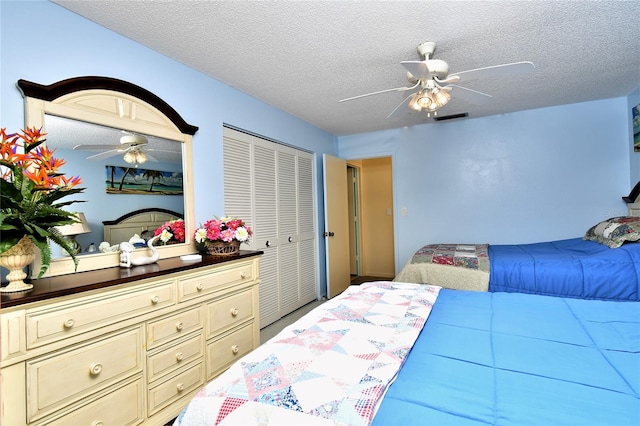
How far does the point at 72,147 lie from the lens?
69.8 inches

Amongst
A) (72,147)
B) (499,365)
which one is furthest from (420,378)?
(72,147)

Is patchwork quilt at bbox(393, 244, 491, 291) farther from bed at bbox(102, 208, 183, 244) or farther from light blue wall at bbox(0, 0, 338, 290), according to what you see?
bed at bbox(102, 208, 183, 244)

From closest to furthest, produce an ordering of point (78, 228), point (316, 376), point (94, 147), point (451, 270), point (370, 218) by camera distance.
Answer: point (316, 376), point (78, 228), point (94, 147), point (451, 270), point (370, 218)

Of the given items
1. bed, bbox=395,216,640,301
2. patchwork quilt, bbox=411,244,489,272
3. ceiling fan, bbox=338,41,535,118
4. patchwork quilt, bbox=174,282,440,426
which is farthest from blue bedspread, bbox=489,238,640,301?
patchwork quilt, bbox=174,282,440,426

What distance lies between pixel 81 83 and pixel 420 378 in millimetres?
2250

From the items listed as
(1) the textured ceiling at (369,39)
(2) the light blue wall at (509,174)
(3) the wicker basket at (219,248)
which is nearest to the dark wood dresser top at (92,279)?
(3) the wicker basket at (219,248)

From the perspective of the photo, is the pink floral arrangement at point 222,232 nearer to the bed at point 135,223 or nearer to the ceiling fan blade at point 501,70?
the bed at point 135,223

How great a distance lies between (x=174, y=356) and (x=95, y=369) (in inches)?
16.8

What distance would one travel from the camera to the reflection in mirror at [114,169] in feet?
5.79

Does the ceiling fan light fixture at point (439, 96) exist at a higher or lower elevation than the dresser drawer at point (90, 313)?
higher

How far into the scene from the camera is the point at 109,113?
1.94 metres

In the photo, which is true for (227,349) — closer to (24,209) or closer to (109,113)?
(24,209)

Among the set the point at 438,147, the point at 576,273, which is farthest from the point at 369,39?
the point at 438,147

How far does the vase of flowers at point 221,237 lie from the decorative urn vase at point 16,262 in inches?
39.9
